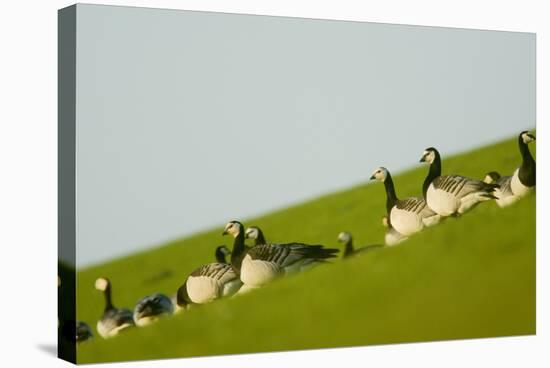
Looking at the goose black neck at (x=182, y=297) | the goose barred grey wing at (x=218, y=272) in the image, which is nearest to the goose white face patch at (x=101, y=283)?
the goose black neck at (x=182, y=297)

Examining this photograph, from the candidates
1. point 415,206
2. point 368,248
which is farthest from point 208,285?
point 415,206

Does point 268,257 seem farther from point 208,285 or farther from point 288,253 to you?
point 208,285

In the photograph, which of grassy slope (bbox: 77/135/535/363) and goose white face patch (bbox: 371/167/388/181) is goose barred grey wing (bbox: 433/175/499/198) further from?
goose white face patch (bbox: 371/167/388/181)

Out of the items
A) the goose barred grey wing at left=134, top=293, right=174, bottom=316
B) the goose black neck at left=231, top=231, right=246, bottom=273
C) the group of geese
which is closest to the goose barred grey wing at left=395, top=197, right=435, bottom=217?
the group of geese

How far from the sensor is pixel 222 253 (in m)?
16.3

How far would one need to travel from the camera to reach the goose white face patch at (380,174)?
1719 cm

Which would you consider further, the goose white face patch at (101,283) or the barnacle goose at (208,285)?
the barnacle goose at (208,285)

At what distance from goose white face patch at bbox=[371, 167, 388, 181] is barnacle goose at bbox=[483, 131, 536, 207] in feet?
5.83

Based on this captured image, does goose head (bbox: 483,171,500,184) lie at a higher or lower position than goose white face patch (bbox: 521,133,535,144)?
lower

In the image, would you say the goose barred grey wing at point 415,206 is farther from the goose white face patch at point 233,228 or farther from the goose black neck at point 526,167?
the goose white face patch at point 233,228

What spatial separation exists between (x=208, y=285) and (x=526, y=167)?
580cm

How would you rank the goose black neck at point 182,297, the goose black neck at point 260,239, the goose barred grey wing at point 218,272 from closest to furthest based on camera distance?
the goose black neck at point 182,297 → the goose barred grey wing at point 218,272 → the goose black neck at point 260,239

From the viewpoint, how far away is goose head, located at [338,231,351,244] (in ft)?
55.6

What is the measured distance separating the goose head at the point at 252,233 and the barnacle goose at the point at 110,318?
2.10m
